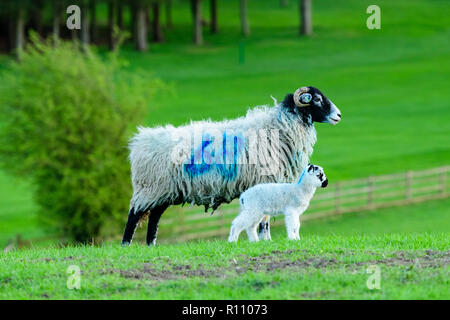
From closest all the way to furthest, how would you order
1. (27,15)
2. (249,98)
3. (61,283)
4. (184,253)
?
(61,283) → (184,253) → (249,98) → (27,15)

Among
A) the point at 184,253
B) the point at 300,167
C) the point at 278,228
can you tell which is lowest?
the point at 278,228

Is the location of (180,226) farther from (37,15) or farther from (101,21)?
(101,21)

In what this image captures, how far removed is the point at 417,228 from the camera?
28109 millimetres

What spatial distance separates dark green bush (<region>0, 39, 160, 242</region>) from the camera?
95.8 ft

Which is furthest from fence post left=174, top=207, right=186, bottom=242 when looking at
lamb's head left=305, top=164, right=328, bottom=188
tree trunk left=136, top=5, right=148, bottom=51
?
tree trunk left=136, top=5, right=148, bottom=51

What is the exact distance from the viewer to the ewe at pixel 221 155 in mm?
12148

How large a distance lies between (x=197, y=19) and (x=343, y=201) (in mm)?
37735

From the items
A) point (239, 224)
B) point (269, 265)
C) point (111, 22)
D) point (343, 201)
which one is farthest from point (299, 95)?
point (111, 22)

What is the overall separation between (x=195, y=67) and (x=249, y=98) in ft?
36.3

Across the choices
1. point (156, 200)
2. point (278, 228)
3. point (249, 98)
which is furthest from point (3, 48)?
point (156, 200)

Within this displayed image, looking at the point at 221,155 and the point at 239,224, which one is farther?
the point at 221,155

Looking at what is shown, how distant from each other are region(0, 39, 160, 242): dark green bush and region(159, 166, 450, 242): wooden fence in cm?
199

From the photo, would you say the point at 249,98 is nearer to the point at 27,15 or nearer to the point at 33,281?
the point at 27,15

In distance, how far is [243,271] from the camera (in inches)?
384
